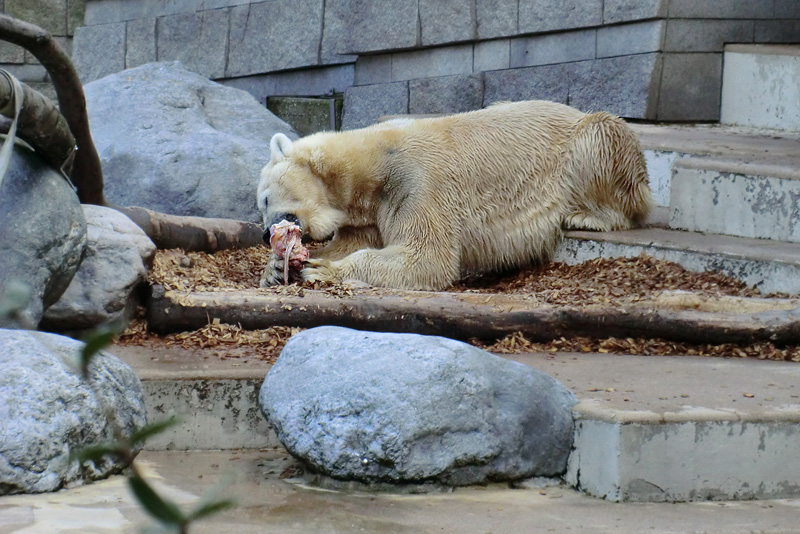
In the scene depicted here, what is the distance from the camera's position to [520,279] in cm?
550

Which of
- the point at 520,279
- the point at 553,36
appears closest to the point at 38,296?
the point at 520,279

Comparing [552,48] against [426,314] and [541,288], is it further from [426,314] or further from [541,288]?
[426,314]

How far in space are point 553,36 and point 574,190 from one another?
261 centimetres

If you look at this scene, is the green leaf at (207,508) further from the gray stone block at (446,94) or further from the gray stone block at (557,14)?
the gray stone block at (446,94)

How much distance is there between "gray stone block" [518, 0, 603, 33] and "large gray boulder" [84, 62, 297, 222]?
6.83 feet

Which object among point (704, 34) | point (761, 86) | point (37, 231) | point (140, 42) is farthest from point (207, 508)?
point (140, 42)

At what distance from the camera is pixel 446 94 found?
27.7ft

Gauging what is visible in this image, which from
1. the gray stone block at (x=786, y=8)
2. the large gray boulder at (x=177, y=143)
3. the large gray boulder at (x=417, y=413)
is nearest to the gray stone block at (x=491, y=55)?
the large gray boulder at (x=177, y=143)

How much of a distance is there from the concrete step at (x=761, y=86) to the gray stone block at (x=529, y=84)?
1.19 metres

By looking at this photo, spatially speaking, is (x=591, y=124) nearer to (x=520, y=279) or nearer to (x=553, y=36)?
(x=520, y=279)

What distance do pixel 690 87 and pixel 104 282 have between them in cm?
466

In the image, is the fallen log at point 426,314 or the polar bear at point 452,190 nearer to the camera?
the fallen log at point 426,314

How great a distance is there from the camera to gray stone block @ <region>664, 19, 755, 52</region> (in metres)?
7.04

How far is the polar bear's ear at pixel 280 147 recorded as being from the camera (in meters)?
5.35
